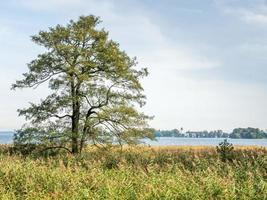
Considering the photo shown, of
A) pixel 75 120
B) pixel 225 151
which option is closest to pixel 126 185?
pixel 225 151

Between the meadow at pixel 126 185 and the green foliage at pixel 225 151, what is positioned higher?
the green foliage at pixel 225 151

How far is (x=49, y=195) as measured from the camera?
50.0 feet

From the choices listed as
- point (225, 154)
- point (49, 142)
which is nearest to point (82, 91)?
point (49, 142)

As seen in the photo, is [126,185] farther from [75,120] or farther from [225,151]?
[75,120]

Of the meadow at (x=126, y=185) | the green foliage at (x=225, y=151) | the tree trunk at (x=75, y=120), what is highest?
the tree trunk at (x=75, y=120)

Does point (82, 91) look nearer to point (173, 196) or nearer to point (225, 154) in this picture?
point (225, 154)

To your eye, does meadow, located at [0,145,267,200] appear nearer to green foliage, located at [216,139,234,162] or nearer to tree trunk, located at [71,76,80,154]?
green foliage, located at [216,139,234,162]

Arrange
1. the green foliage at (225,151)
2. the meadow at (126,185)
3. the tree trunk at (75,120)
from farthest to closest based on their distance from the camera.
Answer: the tree trunk at (75,120), the green foliage at (225,151), the meadow at (126,185)

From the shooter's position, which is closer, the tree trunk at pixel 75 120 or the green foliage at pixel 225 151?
the green foliage at pixel 225 151

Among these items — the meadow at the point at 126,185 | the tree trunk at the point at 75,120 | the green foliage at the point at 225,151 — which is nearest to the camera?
the meadow at the point at 126,185

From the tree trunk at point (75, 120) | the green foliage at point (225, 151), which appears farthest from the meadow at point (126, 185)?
the tree trunk at point (75, 120)

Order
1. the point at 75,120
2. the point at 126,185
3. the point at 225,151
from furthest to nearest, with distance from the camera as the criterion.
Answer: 1. the point at 75,120
2. the point at 225,151
3. the point at 126,185

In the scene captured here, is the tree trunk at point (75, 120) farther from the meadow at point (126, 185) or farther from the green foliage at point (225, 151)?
the meadow at point (126, 185)

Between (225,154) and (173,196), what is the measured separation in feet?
42.4
